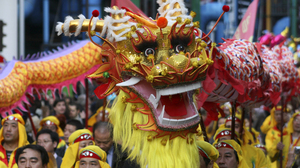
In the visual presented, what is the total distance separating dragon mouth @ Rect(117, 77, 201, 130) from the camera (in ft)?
9.48

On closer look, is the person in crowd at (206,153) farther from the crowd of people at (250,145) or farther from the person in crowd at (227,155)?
the person in crowd at (227,155)

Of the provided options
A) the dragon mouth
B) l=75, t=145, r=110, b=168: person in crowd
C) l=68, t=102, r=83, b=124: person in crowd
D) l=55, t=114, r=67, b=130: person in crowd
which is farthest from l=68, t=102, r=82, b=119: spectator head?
the dragon mouth

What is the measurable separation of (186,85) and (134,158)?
0.61m

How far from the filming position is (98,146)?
4500 millimetres

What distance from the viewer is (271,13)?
744 inches

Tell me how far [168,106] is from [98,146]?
1.72 meters

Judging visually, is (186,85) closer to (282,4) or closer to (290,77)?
(290,77)

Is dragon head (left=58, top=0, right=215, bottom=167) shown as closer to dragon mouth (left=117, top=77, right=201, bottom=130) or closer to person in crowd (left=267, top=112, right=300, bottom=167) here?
dragon mouth (left=117, top=77, right=201, bottom=130)

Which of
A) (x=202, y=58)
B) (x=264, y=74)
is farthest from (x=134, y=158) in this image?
(x=264, y=74)

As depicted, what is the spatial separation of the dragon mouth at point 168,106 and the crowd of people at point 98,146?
9.7 inches

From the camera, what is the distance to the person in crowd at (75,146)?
4375 millimetres

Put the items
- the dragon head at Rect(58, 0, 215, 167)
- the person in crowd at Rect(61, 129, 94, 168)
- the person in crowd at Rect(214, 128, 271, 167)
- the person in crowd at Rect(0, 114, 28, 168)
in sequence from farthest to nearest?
1. the person in crowd at Rect(0, 114, 28, 168)
2. the person in crowd at Rect(214, 128, 271, 167)
3. the person in crowd at Rect(61, 129, 94, 168)
4. the dragon head at Rect(58, 0, 215, 167)

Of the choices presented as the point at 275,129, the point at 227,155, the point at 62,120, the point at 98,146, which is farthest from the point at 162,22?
the point at 275,129

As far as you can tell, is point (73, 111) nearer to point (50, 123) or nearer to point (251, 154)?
point (50, 123)
